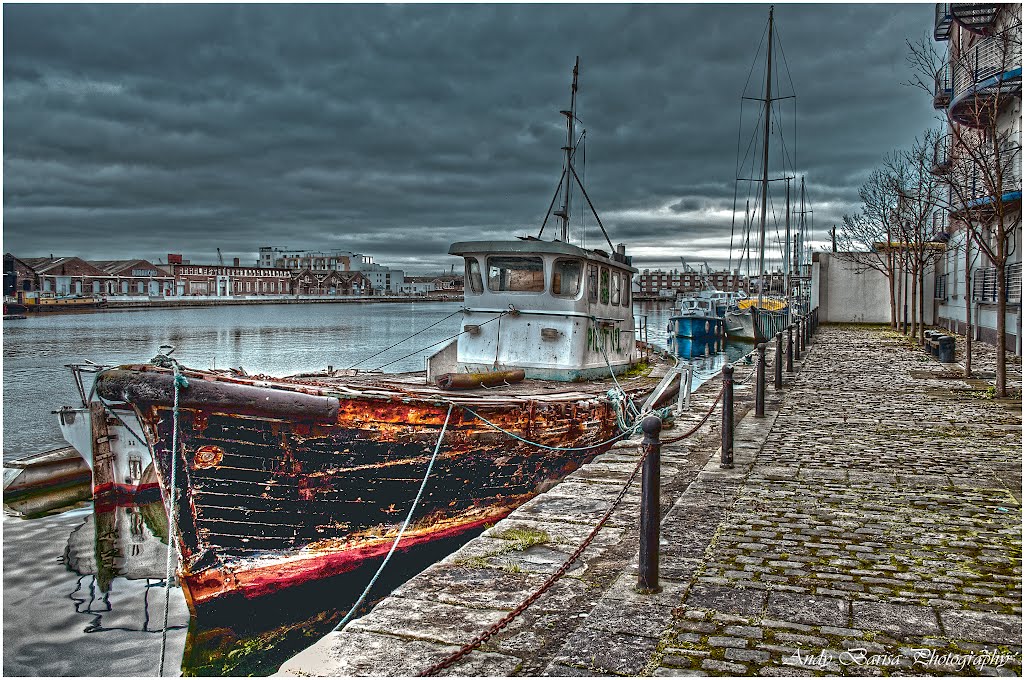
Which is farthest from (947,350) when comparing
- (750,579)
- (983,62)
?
(750,579)

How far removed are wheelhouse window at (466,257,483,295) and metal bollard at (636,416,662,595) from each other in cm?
771

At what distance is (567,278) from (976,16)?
20146 millimetres

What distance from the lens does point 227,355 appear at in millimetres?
46031

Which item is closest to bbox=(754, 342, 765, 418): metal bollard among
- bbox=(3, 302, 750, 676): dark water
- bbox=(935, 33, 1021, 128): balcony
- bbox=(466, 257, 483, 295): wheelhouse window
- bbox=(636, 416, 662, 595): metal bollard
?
bbox=(466, 257, 483, 295): wheelhouse window

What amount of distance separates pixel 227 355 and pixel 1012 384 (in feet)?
137

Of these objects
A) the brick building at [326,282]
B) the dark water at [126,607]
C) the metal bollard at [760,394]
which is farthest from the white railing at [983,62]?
the brick building at [326,282]

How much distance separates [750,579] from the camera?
15.6 ft

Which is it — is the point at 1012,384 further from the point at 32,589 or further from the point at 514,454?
the point at 32,589

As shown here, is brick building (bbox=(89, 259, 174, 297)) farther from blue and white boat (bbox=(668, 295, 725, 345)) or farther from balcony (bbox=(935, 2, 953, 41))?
balcony (bbox=(935, 2, 953, 41))

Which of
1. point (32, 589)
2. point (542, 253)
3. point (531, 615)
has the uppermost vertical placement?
point (542, 253)

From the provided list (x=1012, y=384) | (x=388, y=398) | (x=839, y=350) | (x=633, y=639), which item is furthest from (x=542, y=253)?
(x=839, y=350)

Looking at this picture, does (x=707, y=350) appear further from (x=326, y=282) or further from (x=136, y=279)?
(x=326, y=282)

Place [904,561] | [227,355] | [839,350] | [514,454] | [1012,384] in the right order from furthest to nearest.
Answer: [227,355] → [839,350] → [1012,384] → [514,454] → [904,561]

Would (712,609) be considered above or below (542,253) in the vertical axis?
below
